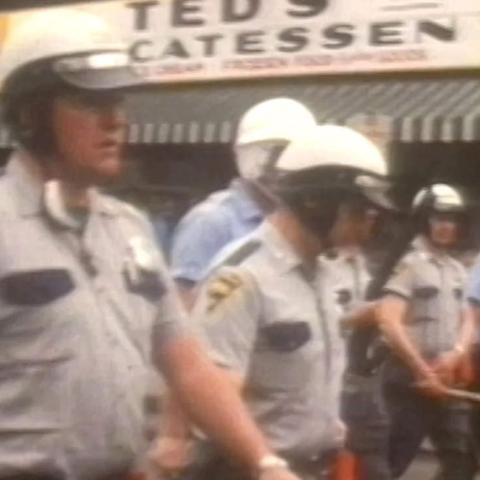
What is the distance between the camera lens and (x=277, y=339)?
13.0 ft

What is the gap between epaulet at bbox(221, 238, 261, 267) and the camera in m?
4.05

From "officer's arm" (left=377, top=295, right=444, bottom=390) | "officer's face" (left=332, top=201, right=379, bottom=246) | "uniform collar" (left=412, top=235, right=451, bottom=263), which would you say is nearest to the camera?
"officer's face" (left=332, top=201, right=379, bottom=246)

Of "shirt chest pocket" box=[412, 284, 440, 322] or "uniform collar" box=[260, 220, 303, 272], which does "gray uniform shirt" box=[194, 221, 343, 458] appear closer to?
"uniform collar" box=[260, 220, 303, 272]

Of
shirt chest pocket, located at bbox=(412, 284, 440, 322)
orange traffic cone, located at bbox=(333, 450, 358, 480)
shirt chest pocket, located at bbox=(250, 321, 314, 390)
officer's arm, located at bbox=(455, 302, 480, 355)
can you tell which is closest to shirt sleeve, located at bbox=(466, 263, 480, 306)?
officer's arm, located at bbox=(455, 302, 480, 355)

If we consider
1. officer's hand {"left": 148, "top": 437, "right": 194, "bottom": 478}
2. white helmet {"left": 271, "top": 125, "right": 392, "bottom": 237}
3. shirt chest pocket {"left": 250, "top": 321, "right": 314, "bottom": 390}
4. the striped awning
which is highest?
white helmet {"left": 271, "top": 125, "right": 392, "bottom": 237}

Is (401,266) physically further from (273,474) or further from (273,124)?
(273,474)

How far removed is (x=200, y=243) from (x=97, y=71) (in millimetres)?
1876

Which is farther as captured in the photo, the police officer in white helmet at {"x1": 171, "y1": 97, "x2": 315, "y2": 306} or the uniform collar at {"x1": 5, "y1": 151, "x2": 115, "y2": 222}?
the police officer in white helmet at {"x1": 171, "y1": 97, "x2": 315, "y2": 306}

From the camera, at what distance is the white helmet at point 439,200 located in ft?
24.9

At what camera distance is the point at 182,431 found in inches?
157

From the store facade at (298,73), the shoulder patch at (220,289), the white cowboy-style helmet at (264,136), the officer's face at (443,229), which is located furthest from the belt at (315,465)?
the store facade at (298,73)

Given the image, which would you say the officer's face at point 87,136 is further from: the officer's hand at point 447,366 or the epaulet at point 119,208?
the officer's hand at point 447,366

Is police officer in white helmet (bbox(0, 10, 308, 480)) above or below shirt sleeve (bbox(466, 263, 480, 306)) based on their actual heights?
above

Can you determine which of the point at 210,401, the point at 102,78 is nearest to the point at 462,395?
the point at 210,401
